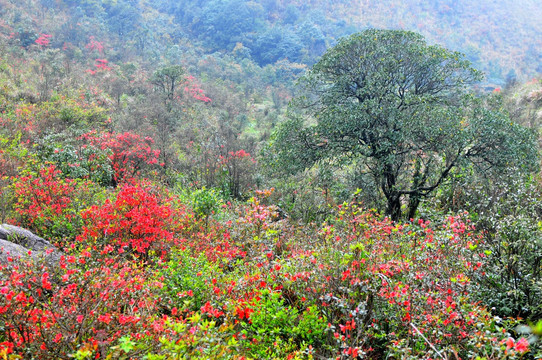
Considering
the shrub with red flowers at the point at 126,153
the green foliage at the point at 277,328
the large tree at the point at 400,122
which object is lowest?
the shrub with red flowers at the point at 126,153

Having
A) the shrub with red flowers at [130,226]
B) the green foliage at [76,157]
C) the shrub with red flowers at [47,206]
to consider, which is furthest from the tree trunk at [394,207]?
the green foliage at [76,157]

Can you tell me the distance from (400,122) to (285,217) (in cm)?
395

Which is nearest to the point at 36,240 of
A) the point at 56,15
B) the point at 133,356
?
the point at 133,356

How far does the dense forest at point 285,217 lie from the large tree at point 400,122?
50 mm

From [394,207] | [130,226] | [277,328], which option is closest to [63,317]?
[277,328]

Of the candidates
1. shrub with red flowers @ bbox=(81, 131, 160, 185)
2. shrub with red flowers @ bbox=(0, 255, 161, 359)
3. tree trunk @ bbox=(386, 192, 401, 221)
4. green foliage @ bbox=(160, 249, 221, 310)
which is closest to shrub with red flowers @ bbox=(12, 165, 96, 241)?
green foliage @ bbox=(160, 249, 221, 310)

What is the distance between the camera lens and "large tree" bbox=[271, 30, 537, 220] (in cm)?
762

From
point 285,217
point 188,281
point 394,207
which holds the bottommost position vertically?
point 285,217

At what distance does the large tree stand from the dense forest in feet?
0.16

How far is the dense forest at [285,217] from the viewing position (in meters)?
2.74

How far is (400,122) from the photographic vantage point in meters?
7.81

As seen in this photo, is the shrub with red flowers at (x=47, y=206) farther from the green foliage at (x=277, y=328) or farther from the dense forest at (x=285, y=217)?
the green foliage at (x=277, y=328)

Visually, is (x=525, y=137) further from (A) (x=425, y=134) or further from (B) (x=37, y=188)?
(B) (x=37, y=188)

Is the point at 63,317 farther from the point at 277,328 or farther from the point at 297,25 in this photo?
the point at 297,25
